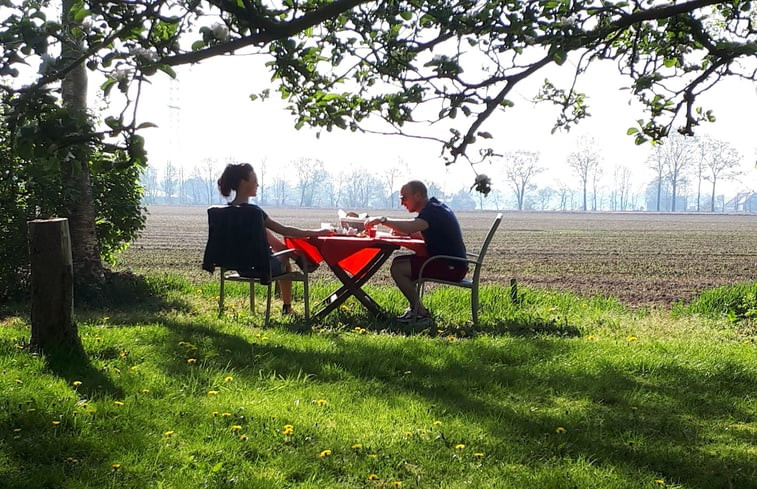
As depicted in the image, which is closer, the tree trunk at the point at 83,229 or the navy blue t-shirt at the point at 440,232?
the navy blue t-shirt at the point at 440,232

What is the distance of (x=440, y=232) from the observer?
7.71 m

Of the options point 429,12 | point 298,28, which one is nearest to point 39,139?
point 298,28

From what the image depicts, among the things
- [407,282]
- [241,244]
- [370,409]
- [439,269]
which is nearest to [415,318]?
[407,282]

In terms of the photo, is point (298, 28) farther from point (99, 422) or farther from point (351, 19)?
point (99, 422)

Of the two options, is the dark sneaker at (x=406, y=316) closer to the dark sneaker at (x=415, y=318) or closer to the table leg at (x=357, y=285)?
the dark sneaker at (x=415, y=318)

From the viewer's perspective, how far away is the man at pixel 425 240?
765 cm

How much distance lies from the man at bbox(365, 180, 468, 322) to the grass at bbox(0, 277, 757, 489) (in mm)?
582

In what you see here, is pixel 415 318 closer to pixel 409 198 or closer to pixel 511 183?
pixel 409 198

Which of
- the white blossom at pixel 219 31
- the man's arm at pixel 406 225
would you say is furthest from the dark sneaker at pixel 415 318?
the white blossom at pixel 219 31

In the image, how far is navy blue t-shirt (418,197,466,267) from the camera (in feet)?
25.2

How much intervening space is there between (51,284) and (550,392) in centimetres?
357

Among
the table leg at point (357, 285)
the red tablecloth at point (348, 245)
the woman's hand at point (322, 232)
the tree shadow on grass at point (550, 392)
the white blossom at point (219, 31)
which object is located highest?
the white blossom at point (219, 31)

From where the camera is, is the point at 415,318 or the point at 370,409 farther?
the point at 415,318

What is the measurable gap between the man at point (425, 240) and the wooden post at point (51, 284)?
3.08 m
